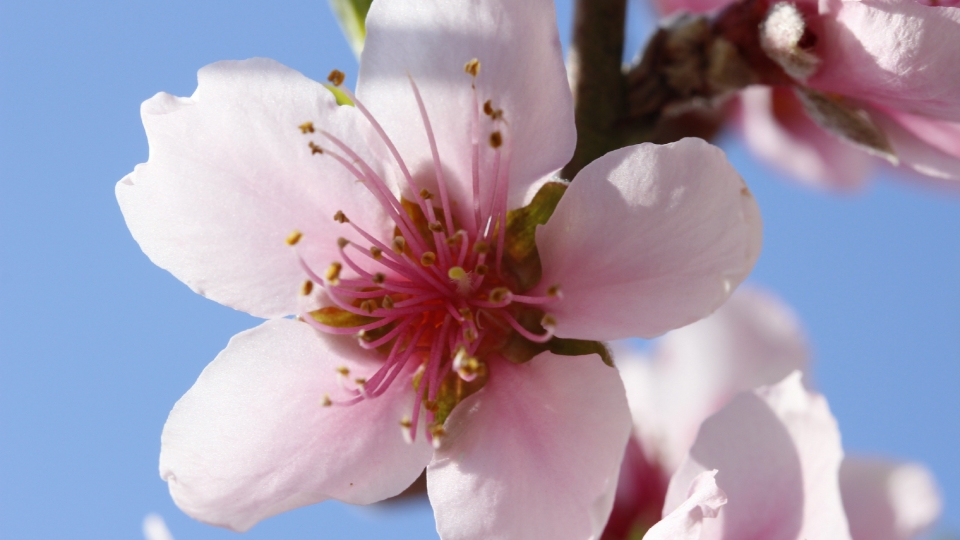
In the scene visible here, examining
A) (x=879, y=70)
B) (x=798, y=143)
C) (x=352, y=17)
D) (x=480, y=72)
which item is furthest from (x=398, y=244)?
(x=798, y=143)

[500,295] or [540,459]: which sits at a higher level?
[500,295]

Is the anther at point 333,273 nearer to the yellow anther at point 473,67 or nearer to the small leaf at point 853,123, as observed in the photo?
the yellow anther at point 473,67

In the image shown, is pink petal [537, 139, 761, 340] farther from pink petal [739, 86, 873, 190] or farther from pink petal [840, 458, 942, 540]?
pink petal [739, 86, 873, 190]

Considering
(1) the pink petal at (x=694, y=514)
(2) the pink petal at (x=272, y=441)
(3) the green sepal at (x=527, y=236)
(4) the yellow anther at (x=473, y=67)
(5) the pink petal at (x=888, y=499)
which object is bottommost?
(5) the pink petal at (x=888, y=499)

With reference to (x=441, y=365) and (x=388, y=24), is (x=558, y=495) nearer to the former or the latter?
(x=441, y=365)

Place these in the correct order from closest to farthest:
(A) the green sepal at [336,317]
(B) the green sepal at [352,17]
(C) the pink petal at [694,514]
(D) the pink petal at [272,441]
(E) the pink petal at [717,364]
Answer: (C) the pink petal at [694,514], (D) the pink petal at [272,441], (A) the green sepal at [336,317], (B) the green sepal at [352,17], (E) the pink petal at [717,364]

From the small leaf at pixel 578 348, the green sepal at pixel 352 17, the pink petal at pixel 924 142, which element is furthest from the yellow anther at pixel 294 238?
the pink petal at pixel 924 142

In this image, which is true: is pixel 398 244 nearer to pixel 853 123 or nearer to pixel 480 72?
pixel 480 72

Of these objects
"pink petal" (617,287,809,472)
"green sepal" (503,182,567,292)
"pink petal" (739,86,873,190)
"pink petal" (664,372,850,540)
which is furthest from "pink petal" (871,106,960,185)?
"pink petal" (739,86,873,190)
